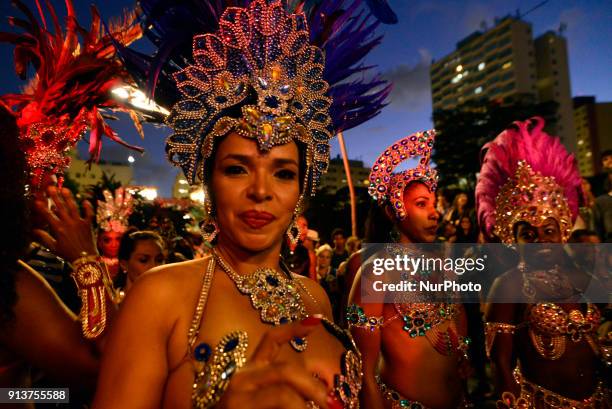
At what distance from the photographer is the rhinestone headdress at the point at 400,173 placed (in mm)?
3441

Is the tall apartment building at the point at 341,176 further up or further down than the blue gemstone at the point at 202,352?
further up

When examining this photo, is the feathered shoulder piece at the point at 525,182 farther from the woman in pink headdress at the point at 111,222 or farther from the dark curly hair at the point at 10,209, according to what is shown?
the woman in pink headdress at the point at 111,222

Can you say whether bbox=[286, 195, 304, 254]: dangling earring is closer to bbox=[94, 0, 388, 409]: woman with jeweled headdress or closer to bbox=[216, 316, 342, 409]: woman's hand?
bbox=[94, 0, 388, 409]: woman with jeweled headdress

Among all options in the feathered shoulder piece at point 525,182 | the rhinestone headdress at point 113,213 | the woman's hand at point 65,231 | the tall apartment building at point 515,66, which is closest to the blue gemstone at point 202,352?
the woman's hand at point 65,231

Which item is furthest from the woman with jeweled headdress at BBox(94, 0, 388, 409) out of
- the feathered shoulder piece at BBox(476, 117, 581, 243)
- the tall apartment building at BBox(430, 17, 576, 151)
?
the tall apartment building at BBox(430, 17, 576, 151)

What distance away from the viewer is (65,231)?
235cm

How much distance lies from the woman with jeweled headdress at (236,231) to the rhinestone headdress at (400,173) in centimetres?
159

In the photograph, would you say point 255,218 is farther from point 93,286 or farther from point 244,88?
point 93,286

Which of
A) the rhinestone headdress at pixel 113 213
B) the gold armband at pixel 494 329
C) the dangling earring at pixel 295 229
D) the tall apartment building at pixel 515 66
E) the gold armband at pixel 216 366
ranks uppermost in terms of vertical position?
the tall apartment building at pixel 515 66

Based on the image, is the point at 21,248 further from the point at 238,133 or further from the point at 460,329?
the point at 460,329

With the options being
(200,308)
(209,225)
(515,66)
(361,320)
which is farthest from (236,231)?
(515,66)

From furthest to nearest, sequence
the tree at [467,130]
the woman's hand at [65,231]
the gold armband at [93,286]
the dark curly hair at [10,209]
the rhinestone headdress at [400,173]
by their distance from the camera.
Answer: the tree at [467,130] < the rhinestone headdress at [400,173] < the woman's hand at [65,231] < the gold armband at [93,286] < the dark curly hair at [10,209]

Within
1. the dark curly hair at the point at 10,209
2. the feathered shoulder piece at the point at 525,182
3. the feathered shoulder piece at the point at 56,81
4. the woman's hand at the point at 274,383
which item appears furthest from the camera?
the feathered shoulder piece at the point at 525,182

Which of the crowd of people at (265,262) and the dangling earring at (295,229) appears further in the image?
the dangling earring at (295,229)
